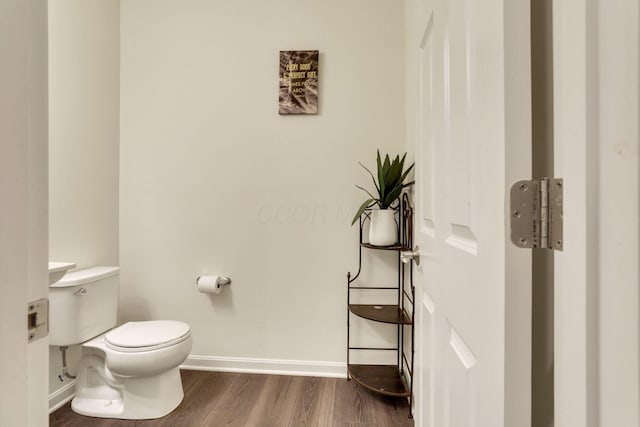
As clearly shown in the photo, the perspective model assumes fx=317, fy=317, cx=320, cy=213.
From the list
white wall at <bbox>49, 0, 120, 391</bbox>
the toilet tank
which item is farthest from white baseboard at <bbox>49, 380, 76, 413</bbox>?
the toilet tank

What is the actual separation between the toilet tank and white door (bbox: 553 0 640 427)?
6.70 feet

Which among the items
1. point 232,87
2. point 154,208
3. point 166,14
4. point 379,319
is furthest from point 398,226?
point 166,14

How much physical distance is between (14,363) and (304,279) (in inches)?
65.1

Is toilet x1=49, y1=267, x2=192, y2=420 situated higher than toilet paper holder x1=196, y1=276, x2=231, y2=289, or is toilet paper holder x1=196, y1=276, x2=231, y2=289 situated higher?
toilet paper holder x1=196, y1=276, x2=231, y2=289

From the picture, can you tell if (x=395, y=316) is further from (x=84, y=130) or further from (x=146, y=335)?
(x=84, y=130)

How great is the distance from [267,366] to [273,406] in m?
0.38

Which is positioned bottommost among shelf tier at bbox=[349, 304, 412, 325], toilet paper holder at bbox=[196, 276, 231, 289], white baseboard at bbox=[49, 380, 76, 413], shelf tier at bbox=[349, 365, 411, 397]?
white baseboard at bbox=[49, 380, 76, 413]

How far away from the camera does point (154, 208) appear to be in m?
2.22

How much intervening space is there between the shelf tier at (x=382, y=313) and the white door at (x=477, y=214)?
31.4 inches

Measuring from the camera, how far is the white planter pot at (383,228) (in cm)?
181

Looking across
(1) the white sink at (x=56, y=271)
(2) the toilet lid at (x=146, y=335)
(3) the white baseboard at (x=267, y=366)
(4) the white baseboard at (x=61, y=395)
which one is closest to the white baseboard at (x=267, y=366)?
(3) the white baseboard at (x=267, y=366)

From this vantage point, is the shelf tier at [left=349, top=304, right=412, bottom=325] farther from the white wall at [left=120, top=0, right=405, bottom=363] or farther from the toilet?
the toilet

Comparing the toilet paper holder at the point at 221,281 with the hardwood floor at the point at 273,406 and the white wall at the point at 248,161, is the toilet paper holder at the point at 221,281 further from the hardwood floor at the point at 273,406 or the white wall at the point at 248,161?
the hardwood floor at the point at 273,406

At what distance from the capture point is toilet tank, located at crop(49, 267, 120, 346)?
163 cm
